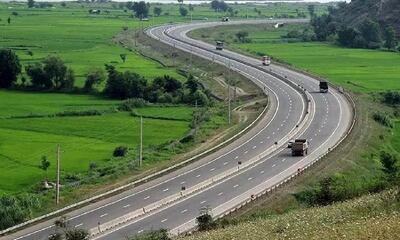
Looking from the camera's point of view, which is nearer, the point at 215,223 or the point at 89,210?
the point at 215,223

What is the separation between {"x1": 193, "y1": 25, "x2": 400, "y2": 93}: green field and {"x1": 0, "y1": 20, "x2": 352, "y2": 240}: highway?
A: 14526 millimetres

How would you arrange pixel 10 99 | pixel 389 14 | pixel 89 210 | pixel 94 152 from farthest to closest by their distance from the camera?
pixel 389 14 < pixel 10 99 < pixel 94 152 < pixel 89 210

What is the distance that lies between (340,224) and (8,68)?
9181cm

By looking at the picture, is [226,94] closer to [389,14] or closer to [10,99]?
[10,99]

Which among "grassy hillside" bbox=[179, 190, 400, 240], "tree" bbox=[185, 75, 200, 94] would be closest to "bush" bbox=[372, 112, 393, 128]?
"tree" bbox=[185, 75, 200, 94]

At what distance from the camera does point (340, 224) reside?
32.0 m

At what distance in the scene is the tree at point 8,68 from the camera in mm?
117500

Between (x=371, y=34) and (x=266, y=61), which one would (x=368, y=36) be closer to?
(x=371, y=34)

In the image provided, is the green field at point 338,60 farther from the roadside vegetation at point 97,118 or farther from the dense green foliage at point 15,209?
the dense green foliage at point 15,209

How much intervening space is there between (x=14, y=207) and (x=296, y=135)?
3553 centimetres

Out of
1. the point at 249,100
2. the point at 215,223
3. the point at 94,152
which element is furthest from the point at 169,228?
the point at 249,100

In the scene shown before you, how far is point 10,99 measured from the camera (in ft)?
347

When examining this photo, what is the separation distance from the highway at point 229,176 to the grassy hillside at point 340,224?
12531 millimetres

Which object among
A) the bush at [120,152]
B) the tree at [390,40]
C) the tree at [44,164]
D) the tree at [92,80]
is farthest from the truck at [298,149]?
the tree at [390,40]
